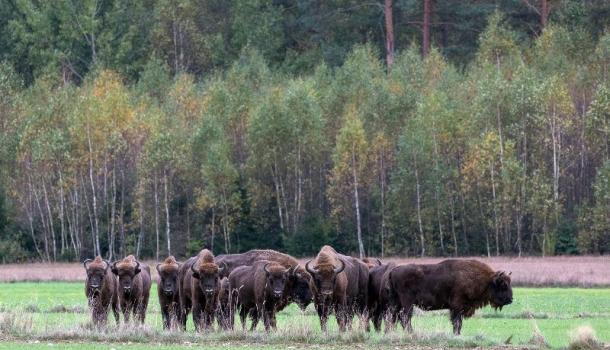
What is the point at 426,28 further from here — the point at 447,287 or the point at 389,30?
the point at 447,287

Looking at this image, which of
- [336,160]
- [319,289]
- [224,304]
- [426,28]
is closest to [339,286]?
[319,289]

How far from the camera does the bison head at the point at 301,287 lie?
29656 millimetres

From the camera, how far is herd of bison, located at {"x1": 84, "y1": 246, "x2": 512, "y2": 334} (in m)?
29.2

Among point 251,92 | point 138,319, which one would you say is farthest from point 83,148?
point 138,319

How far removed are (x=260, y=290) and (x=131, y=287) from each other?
138 inches

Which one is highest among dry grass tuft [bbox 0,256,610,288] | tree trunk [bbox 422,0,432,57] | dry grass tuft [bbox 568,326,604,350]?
tree trunk [bbox 422,0,432,57]

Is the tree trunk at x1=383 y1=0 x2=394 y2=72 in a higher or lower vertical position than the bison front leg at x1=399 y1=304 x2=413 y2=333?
higher

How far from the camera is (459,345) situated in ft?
83.4

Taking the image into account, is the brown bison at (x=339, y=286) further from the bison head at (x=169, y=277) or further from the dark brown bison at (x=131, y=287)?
the dark brown bison at (x=131, y=287)

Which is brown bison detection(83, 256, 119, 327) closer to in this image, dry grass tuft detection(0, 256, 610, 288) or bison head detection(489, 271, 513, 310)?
bison head detection(489, 271, 513, 310)

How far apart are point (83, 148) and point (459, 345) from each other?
175ft

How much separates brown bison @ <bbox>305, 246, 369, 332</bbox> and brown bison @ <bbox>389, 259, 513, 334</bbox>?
1.07 meters

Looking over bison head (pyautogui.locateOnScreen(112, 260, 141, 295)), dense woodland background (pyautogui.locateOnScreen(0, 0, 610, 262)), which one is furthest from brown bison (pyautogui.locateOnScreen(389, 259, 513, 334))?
dense woodland background (pyautogui.locateOnScreen(0, 0, 610, 262))

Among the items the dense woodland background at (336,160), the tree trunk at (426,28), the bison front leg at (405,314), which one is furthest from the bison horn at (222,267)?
the tree trunk at (426,28)
